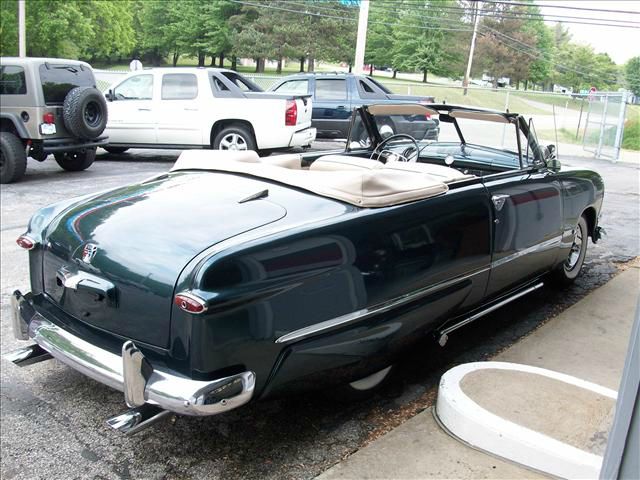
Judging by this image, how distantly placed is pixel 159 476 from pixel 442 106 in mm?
3076

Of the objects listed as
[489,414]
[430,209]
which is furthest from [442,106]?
[489,414]

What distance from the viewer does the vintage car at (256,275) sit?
228 centimetres

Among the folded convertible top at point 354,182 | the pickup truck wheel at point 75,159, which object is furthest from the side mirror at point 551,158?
the pickup truck wheel at point 75,159

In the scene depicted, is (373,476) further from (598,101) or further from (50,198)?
(598,101)

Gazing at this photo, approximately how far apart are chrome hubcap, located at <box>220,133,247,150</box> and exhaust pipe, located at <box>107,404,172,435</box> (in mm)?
8608

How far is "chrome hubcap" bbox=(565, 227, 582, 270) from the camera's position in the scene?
485 centimetres

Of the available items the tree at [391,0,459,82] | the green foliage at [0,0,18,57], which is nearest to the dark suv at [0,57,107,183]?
the green foliage at [0,0,18,57]

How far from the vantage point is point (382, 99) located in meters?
12.5

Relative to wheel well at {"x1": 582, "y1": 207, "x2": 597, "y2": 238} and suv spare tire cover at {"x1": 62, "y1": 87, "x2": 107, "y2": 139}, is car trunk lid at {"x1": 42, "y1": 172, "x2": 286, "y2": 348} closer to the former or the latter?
wheel well at {"x1": 582, "y1": 207, "x2": 597, "y2": 238}

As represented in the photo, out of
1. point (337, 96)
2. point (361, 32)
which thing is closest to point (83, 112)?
point (337, 96)

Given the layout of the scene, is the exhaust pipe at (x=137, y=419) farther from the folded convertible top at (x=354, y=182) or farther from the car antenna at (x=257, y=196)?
the folded convertible top at (x=354, y=182)

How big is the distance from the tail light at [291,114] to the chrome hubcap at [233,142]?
0.85m

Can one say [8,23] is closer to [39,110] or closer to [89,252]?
[39,110]

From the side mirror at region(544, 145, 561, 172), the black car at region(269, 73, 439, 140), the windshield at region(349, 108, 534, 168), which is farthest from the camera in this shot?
the black car at region(269, 73, 439, 140)
